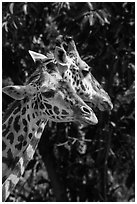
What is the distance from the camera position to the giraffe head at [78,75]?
2408 millimetres

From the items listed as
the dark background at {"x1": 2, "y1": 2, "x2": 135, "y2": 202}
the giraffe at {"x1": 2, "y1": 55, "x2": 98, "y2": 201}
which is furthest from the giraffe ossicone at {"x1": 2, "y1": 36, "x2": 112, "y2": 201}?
the dark background at {"x1": 2, "y1": 2, "x2": 135, "y2": 202}

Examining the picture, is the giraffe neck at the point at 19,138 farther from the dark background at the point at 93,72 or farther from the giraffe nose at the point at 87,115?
the dark background at the point at 93,72

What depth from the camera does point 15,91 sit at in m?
2.36

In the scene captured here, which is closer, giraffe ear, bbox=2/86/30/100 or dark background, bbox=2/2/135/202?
giraffe ear, bbox=2/86/30/100

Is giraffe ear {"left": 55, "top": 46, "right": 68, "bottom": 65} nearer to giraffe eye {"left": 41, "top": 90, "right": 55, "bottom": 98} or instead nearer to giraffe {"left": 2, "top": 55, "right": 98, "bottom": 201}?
giraffe {"left": 2, "top": 55, "right": 98, "bottom": 201}

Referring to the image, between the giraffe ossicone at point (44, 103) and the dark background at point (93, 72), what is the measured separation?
1.85m

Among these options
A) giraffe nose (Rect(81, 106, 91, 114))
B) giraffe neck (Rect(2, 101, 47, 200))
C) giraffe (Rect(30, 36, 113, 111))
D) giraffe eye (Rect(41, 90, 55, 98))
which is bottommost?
giraffe neck (Rect(2, 101, 47, 200))

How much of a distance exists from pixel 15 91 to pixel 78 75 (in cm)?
30

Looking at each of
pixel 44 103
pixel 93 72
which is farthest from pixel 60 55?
pixel 93 72

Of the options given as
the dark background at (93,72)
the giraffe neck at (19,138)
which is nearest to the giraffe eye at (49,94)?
the giraffe neck at (19,138)

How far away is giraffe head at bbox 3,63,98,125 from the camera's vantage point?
2.36m

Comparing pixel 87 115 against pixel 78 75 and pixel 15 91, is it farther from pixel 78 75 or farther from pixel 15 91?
pixel 15 91

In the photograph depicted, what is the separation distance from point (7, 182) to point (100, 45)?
254cm

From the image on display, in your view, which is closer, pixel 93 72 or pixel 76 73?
pixel 76 73
